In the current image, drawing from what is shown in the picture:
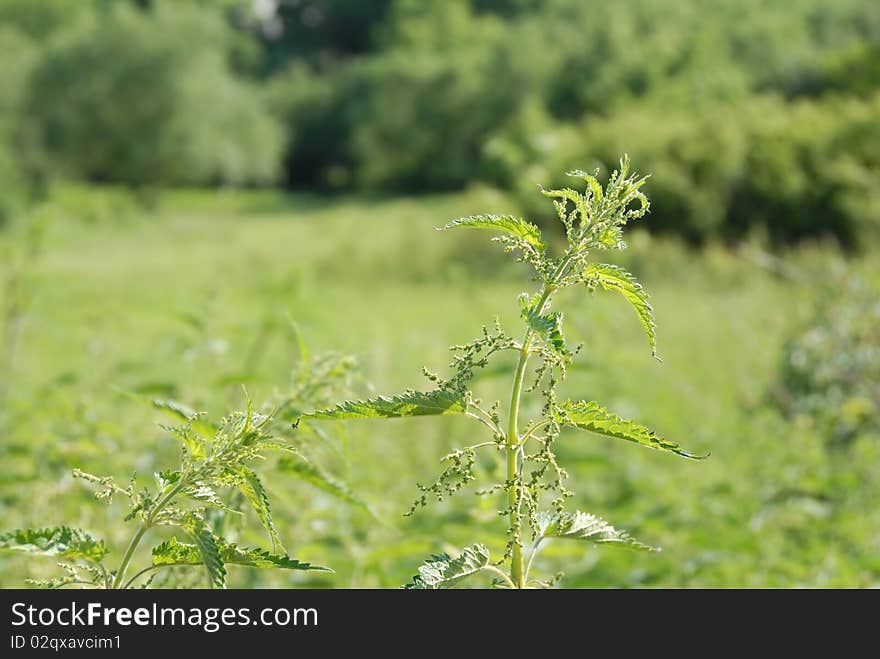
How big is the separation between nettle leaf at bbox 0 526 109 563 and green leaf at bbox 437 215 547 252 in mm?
407

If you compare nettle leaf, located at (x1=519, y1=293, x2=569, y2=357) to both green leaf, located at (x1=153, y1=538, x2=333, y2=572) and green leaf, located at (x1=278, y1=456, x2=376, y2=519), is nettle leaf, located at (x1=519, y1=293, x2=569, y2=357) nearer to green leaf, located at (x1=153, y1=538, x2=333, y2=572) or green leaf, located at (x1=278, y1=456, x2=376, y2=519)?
green leaf, located at (x1=153, y1=538, x2=333, y2=572)

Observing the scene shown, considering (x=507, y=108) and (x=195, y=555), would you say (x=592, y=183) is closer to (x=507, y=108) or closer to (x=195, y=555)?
(x=195, y=555)

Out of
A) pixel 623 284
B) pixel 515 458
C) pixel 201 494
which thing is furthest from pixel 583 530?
pixel 201 494

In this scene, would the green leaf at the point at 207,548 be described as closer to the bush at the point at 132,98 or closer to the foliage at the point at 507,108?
the foliage at the point at 507,108

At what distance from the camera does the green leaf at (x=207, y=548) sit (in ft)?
2.49

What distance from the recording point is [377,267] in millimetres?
16812

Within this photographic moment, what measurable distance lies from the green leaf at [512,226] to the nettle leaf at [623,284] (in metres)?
0.05

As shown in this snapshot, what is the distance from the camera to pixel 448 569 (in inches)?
32.1

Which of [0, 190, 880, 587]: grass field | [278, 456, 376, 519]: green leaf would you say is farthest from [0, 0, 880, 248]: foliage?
[278, 456, 376, 519]: green leaf

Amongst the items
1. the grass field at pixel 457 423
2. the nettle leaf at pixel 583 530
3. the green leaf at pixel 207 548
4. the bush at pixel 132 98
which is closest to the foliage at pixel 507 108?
the bush at pixel 132 98

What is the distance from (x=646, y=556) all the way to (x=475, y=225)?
247cm

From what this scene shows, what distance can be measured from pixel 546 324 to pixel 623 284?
3.6 inches

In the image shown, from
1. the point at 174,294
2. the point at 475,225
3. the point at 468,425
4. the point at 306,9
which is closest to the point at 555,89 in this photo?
the point at 174,294

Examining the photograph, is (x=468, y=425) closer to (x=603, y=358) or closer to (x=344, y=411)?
(x=603, y=358)
